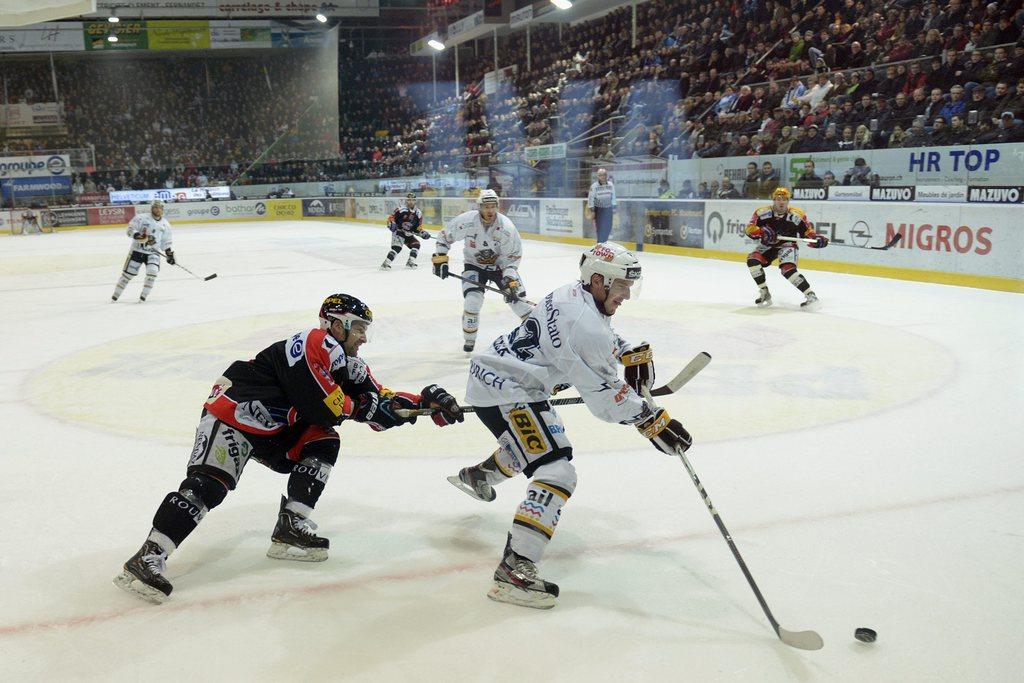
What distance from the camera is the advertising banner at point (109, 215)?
29.2 metres

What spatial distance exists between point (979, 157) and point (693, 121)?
7.95 m

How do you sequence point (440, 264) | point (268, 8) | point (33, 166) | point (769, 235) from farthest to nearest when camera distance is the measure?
point (268, 8) < point (33, 166) < point (769, 235) < point (440, 264)

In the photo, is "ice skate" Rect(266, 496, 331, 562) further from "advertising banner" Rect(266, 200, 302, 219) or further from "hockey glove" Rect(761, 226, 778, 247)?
"advertising banner" Rect(266, 200, 302, 219)

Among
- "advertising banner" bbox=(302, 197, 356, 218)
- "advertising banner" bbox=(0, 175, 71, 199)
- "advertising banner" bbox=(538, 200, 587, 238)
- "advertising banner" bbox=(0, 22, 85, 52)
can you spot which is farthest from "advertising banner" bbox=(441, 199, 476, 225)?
"advertising banner" bbox=(0, 22, 85, 52)

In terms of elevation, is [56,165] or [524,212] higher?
[56,165]

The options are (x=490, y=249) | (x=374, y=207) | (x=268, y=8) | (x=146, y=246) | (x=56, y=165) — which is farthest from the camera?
(x=268, y=8)

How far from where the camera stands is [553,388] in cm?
349

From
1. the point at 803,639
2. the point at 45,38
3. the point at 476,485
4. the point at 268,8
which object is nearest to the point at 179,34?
the point at 268,8

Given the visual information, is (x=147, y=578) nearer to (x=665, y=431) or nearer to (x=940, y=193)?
(x=665, y=431)

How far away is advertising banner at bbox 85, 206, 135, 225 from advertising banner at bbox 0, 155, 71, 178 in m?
4.64

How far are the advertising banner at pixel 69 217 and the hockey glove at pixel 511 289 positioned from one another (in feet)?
82.0

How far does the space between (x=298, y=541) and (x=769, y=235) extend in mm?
7807

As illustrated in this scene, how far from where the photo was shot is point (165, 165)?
38.3 meters

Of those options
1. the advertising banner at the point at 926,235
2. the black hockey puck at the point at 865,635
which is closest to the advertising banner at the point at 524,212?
the advertising banner at the point at 926,235
